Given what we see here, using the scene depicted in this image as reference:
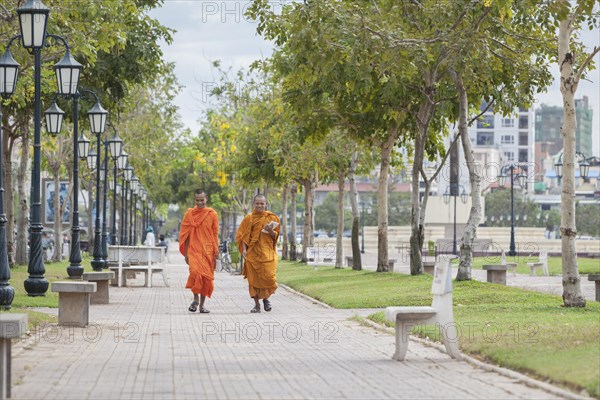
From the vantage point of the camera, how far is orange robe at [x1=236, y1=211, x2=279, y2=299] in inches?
834

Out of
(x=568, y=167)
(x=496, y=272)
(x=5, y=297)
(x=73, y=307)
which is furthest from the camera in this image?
(x=496, y=272)

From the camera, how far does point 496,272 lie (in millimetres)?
28344

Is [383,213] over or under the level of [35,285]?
over

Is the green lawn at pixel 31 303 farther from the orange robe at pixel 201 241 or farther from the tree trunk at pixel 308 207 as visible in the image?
the tree trunk at pixel 308 207

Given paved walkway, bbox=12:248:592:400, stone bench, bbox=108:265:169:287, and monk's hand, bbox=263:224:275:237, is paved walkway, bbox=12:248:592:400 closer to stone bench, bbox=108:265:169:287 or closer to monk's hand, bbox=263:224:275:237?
monk's hand, bbox=263:224:275:237

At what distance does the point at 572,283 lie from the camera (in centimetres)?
1873

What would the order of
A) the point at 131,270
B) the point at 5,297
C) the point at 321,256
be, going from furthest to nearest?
the point at 321,256, the point at 131,270, the point at 5,297

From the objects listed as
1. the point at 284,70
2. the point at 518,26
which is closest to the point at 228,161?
the point at 284,70

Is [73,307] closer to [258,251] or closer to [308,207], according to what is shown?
[258,251]

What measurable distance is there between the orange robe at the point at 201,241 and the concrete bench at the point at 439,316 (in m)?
8.87

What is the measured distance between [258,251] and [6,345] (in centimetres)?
1184

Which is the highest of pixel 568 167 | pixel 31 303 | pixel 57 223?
pixel 568 167

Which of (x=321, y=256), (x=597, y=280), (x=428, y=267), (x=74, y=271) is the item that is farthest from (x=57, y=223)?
(x=597, y=280)

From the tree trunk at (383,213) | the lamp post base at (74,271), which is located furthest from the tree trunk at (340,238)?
the lamp post base at (74,271)
